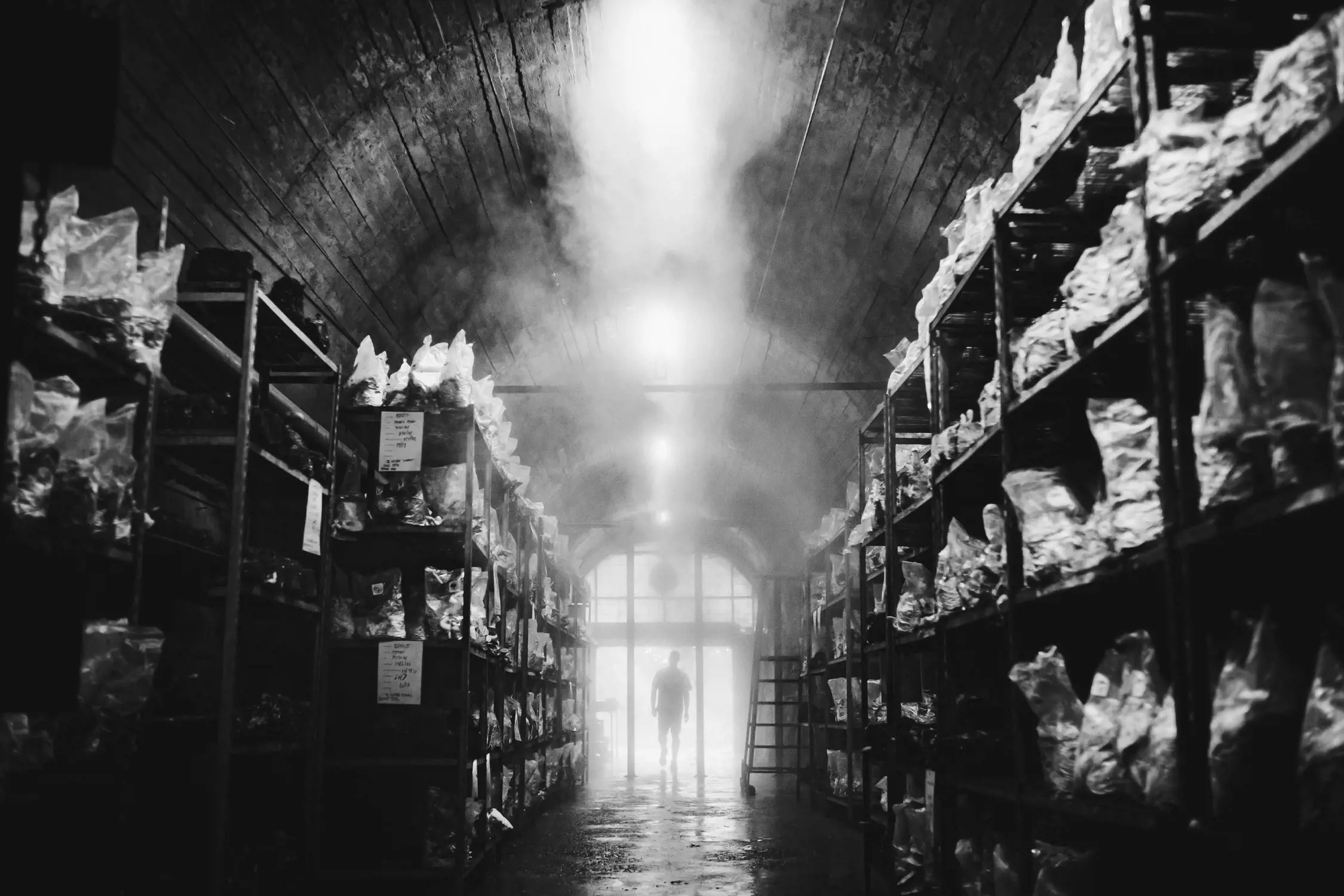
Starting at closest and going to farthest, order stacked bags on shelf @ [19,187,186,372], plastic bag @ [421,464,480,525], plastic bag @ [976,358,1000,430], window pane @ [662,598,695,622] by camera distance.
→ stacked bags on shelf @ [19,187,186,372] < plastic bag @ [976,358,1000,430] < plastic bag @ [421,464,480,525] < window pane @ [662,598,695,622]

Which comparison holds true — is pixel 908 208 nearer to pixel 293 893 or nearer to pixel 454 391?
pixel 454 391

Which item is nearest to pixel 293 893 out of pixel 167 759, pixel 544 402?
pixel 167 759

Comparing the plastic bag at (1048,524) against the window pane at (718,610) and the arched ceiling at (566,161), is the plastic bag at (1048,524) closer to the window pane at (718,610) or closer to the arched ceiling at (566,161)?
the arched ceiling at (566,161)

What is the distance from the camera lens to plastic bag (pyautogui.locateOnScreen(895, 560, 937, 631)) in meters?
4.76

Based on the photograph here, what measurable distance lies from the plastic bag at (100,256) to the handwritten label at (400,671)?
2.42 m

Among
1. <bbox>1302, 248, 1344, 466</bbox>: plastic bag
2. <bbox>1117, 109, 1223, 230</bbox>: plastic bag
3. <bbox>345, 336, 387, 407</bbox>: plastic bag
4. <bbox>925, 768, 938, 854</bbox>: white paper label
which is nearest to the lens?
A: <bbox>1302, 248, 1344, 466</bbox>: plastic bag

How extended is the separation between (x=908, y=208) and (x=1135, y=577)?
4.15 meters

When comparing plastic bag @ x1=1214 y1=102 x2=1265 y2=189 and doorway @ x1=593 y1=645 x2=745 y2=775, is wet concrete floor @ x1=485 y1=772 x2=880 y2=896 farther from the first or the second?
doorway @ x1=593 y1=645 x2=745 y2=775

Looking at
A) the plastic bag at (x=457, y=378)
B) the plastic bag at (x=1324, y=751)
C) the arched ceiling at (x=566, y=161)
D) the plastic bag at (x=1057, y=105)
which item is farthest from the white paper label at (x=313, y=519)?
the plastic bag at (x=1324, y=751)

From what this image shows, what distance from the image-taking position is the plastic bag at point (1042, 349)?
9.70 ft

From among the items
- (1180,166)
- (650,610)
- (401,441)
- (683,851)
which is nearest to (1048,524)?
(1180,166)

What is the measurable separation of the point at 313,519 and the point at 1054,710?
286cm

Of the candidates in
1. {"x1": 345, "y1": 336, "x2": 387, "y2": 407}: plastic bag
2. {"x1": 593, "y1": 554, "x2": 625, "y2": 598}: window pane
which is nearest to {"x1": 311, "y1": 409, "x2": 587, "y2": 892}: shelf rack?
{"x1": 345, "y1": 336, "x2": 387, "y2": 407}: plastic bag

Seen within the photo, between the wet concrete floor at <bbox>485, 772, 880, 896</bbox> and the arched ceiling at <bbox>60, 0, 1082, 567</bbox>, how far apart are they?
10.3 ft
